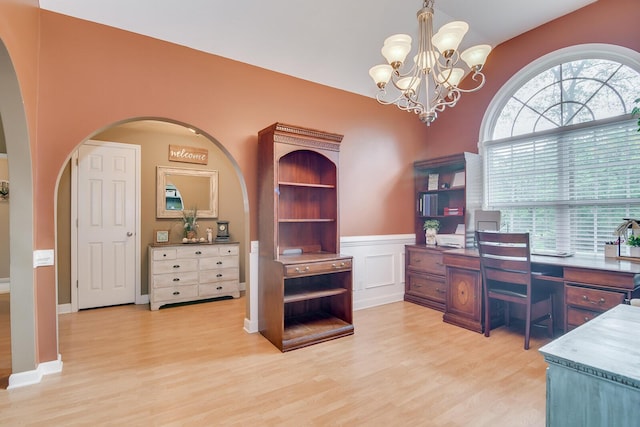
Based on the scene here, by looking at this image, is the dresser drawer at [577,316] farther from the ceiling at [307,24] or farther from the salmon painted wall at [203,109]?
the ceiling at [307,24]

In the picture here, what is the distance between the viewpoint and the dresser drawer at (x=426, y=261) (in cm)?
389

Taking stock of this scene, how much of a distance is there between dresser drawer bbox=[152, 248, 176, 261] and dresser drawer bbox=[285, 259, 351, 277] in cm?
210

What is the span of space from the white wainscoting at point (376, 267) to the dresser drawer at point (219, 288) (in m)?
1.77

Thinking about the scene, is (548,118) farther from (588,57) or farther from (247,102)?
(247,102)

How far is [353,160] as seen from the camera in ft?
13.0

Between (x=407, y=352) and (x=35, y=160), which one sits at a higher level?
(x=35, y=160)

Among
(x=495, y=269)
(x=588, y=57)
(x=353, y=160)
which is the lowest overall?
(x=495, y=269)

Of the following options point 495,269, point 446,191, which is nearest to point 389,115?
point 446,191

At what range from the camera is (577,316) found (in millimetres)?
2537

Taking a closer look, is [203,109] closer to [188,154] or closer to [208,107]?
[208,107]

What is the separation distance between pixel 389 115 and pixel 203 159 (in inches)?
112

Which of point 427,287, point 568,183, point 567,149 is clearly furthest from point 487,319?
point 567,149

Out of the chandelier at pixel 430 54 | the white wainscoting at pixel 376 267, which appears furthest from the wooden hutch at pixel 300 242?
the chandelier at pixel 430 54

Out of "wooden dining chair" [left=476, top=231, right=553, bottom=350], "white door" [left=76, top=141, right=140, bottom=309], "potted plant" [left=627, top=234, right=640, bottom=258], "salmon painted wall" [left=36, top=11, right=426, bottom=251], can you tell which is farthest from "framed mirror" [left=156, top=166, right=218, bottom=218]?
"potted plant" [left=627, top=234, right=640, bottom=258]
